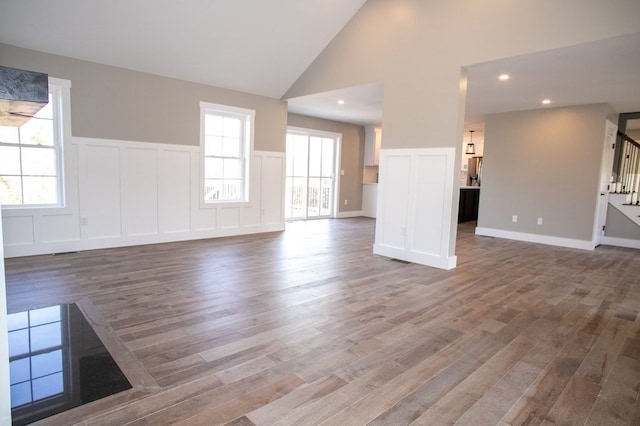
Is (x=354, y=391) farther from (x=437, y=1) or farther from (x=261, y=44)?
(x=261, y=44)

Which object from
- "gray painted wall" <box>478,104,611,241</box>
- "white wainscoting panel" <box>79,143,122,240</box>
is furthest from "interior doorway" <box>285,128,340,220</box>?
"white wainscoting panel" <box>79,143,122,240</box>

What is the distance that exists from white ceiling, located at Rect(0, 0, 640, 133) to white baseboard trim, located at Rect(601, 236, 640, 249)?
7.99ft

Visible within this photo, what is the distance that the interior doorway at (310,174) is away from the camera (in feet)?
→ 29.2

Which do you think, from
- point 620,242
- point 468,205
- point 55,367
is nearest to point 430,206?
point 55,367

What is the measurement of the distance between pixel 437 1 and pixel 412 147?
1819mm

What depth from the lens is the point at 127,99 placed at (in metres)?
5.20

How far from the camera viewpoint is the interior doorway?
891 cm

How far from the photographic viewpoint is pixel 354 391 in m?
1.96

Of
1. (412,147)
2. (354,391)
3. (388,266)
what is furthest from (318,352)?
(412,147)

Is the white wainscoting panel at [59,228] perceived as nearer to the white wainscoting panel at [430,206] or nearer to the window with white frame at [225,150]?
the window with white frame at [225,150]

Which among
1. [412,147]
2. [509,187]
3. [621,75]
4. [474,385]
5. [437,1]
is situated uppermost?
[437,1]

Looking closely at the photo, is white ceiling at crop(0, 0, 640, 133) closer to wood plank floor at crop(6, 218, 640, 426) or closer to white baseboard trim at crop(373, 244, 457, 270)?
white baseboard trim at crop(373, 244, 457, 270)

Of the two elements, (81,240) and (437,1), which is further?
(81,240)

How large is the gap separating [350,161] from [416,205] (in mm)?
5425
